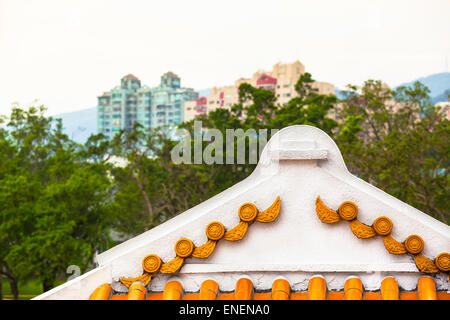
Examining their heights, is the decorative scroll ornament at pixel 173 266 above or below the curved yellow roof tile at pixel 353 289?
above

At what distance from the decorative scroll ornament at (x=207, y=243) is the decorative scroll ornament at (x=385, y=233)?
0.32 metres

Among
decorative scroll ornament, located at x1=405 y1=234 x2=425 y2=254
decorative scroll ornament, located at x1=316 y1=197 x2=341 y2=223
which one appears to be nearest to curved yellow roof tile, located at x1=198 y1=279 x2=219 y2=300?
decorative scroll ornament, located at x1=316 y1=197 x2=341 y2=223

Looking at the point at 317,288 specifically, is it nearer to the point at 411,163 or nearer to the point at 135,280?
the point at 135,280

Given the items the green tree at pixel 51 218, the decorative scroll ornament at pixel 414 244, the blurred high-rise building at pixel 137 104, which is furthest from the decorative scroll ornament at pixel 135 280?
the blurred high-rise building at pixel 137 104

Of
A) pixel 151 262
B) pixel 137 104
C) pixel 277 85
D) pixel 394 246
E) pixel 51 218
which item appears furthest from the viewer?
pixel 137 104

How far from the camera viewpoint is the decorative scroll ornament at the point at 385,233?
3.64 m

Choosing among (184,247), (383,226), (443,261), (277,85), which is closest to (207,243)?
(184,247)

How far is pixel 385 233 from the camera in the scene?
370cm

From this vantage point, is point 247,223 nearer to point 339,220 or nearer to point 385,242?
point 339,220

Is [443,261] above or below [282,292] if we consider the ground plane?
above

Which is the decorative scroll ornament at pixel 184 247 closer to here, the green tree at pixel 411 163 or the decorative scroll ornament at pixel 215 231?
the decorative scroll ornament at pixel 215 231

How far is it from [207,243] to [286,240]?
0.49 metres

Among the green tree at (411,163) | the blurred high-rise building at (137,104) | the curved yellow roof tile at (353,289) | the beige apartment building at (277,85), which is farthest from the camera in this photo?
the blurred high-rise building at (137,104)

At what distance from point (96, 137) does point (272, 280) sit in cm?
2723
